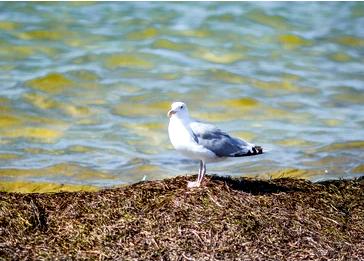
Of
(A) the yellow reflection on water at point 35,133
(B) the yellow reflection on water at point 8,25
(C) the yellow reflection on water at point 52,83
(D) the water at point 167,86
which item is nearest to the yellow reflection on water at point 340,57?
(D) the water at point 167,86

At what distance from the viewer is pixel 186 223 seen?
5.52m

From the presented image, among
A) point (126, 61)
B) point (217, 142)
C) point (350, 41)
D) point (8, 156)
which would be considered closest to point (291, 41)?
point (350, 41)

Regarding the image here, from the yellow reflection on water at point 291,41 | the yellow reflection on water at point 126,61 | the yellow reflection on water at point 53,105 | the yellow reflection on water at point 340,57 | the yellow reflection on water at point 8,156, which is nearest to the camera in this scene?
the yellow reflection on water at point 8,156

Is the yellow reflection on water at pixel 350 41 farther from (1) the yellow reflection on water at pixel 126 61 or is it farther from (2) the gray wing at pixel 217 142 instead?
(2) the gray wing at pixel 217 142

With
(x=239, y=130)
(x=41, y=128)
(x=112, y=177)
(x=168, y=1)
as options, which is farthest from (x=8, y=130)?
(x=168, y=1)

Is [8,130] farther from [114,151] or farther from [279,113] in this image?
[279,113]

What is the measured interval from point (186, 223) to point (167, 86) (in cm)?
558

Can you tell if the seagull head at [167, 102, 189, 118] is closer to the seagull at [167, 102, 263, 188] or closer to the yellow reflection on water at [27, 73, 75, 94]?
the seagull at [167, 102, 263, 188]

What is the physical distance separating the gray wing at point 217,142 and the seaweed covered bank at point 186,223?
0.75 feet

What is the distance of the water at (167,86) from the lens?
807 centimetres

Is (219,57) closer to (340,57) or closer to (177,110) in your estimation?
(340,57)

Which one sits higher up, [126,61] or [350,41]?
[350,41]

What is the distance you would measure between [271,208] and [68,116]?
4241 millimetres

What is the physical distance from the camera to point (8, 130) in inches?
353
